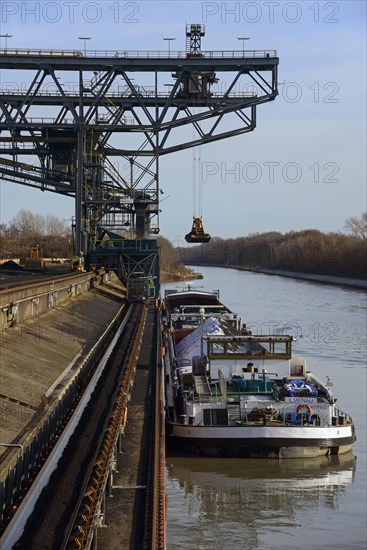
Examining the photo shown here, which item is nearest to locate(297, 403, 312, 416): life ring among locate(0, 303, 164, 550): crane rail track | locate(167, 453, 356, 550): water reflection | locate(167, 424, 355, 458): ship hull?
locate(167, 424, 355, 458): ship hull

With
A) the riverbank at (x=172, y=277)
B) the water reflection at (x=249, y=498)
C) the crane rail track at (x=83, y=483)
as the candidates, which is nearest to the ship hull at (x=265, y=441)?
the water reflection at (x=249, y=498)

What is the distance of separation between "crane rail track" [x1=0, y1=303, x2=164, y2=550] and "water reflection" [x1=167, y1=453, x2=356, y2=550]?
2776mm

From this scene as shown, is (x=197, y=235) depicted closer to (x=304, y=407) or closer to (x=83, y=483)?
(x=304, y=407)

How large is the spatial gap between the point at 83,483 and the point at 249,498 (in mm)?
8546

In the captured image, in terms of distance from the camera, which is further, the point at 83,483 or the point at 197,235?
the point at 197,235

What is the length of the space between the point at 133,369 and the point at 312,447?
16.6 ft

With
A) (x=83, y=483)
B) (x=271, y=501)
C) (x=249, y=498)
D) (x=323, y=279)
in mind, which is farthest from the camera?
(x=323, y=279)

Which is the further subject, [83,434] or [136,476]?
[83,434]

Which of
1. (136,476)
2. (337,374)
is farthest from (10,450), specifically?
(337,374)

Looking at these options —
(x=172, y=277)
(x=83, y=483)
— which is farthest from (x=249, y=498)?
(x=172, y=277)

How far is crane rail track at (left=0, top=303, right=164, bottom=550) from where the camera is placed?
10125mm

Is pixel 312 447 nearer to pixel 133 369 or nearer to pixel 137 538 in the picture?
pixel 133 369

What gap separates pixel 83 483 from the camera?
12.3 metres

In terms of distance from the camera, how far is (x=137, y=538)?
1048 centimetres
